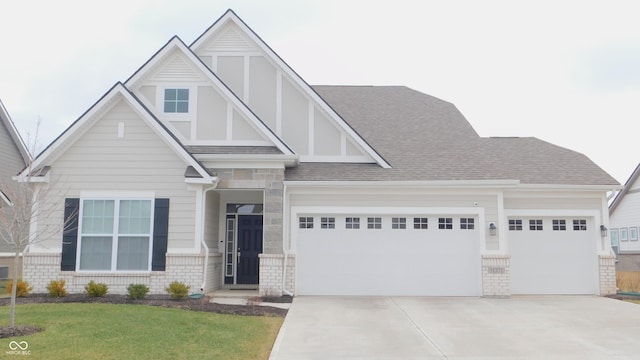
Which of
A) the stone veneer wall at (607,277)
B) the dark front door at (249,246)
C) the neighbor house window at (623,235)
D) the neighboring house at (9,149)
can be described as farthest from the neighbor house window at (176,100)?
the neighbor house window at (623,235)

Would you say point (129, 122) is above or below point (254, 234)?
above

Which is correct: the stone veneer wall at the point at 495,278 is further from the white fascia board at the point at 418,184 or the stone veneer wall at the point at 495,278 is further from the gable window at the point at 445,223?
the white fascia board at the point at 418,184

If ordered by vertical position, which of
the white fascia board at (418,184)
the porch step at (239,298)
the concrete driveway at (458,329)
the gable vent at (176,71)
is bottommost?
the concrete driveway at (458,329)

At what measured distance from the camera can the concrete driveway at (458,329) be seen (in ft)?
28.8

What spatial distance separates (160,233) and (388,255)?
6391 millimetres

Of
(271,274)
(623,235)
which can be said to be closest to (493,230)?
(271,274)

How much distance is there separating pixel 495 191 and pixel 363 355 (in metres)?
8.96

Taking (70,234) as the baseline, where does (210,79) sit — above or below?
above

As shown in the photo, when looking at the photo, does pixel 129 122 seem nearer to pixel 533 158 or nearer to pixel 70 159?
pixel 70 159

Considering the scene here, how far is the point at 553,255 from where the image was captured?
16625 millimetres

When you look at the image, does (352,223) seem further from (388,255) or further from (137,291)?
(137,291)

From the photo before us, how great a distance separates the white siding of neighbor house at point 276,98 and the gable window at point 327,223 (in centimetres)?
184

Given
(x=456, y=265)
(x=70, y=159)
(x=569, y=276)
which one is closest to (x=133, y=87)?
(x=70, y=159)

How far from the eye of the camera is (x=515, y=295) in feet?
53.4
